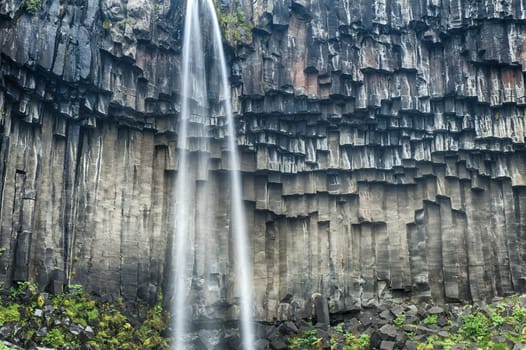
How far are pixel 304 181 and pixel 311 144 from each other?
1.49 meters

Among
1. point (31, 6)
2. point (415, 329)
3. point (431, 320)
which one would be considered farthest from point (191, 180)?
point (431, 320)

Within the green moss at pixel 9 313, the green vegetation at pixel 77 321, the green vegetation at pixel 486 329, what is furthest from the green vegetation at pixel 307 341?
the green moss at pixel 9 313

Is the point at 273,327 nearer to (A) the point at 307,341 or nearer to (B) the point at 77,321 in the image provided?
(A) the point at 307,341

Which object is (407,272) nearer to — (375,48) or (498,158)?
(498,158)

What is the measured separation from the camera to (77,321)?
20328 mm

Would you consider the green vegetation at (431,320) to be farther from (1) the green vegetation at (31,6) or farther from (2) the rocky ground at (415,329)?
(1) the green vegetation at (31,6)

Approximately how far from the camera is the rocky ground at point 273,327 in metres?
19.2

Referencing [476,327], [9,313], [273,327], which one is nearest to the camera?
[9,313]

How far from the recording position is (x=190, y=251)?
25.2 m

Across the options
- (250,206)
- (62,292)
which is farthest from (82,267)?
(250,206)

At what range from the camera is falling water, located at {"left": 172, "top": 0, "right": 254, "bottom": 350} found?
82.0ft

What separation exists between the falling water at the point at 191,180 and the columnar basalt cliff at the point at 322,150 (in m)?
0.36

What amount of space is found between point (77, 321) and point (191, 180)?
7.47 m

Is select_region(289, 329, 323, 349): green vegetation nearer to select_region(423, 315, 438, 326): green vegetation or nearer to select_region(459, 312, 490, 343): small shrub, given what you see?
select_region(423, 315, 438, 326): green vegetation
